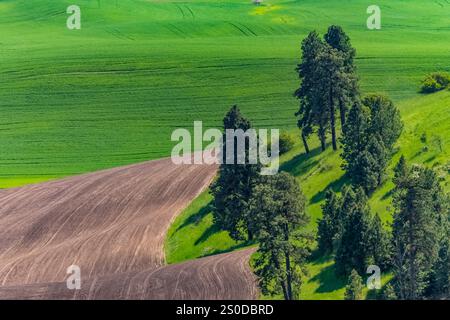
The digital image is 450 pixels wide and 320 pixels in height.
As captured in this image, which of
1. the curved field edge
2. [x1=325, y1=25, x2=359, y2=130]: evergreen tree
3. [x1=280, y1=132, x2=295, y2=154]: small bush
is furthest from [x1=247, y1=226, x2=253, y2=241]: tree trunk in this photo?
[x1=280, y1=132, x2=295, y2=154]: small bush

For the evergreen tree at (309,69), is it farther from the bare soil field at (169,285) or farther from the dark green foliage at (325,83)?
Result: the bare soil field at (169,285)

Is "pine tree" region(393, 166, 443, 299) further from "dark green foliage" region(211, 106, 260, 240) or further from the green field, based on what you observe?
"dark green foliage" region(211, 106, 260, 240)

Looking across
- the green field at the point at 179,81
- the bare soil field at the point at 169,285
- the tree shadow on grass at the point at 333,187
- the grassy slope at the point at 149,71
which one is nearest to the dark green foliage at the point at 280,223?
the bare soil field at the point at 169,285

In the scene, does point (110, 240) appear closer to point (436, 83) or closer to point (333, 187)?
point (333, 187)

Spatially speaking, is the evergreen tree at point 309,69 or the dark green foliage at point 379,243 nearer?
the dark green foliage at point 379,243

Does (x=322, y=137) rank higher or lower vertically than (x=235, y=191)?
higher

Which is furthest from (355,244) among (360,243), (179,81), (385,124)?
(179,81)
